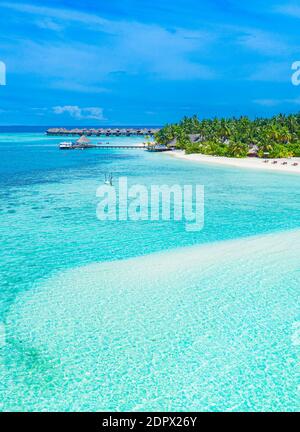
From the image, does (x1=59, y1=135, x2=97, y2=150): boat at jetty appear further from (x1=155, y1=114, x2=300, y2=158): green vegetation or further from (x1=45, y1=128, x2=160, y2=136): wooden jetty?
(x1=45, y1=128, x2=160, y2=136): wooden jetty

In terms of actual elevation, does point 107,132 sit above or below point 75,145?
above

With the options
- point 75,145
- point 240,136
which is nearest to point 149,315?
point 240,136

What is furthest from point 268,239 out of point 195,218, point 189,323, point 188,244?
point 189,323

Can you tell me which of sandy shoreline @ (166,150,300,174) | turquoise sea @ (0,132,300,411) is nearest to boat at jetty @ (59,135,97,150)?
sandy shoreline @ (166,150,300,174)

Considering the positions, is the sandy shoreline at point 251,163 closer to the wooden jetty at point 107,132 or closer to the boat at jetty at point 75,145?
the boat at jetty at point 75,145

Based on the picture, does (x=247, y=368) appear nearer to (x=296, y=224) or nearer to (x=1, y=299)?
(x=1, y=299)

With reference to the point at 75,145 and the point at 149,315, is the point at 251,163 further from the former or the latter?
the point at 149,315

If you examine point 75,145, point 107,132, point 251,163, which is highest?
point 107,132
